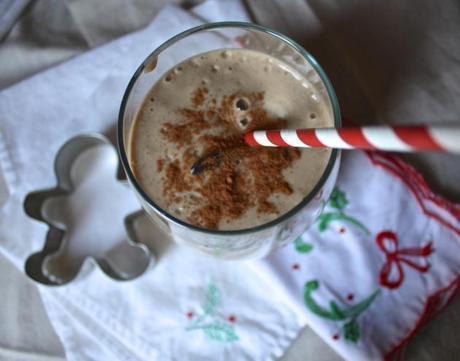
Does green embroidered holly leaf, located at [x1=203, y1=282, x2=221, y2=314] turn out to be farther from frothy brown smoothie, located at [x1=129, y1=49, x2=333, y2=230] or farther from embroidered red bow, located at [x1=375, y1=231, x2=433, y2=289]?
embroidered red bow, located at [x1=375, y1=231, x2=433, y2=289]

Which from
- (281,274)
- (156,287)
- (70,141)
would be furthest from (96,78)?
(281,274)

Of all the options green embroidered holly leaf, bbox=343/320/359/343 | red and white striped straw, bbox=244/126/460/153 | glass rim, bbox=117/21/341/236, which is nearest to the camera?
red and white striped straw, bbox=244/126/460/153

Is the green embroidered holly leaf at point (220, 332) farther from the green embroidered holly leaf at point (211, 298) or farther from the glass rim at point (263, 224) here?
the glass rim at point (263, 224)

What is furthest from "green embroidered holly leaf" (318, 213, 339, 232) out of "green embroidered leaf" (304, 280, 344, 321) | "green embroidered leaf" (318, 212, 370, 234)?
"green embroidered leaf" (304, 280, 344, 321)

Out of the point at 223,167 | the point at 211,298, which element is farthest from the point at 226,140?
the point at 211,298

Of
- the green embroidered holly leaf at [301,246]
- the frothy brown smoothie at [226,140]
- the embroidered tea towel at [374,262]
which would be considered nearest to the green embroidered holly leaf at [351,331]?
the embroidered tea towel at [374,262]
